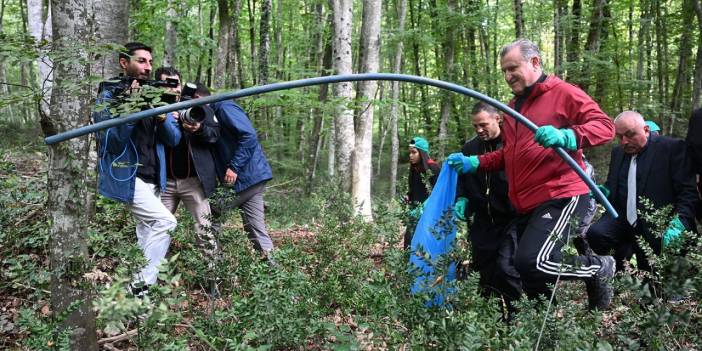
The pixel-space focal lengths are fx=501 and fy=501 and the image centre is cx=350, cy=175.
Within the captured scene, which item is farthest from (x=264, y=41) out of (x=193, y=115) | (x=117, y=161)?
(x=117, y=161)

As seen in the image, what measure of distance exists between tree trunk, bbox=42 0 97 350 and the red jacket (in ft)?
9.68

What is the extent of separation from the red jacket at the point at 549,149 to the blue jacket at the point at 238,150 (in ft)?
7.82

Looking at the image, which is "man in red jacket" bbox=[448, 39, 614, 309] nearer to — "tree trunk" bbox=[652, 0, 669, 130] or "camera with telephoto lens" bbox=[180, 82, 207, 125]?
"camera with telephoto lens" bbox=[180, 82, 207, 125]

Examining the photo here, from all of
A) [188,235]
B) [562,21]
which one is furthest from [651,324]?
[562,21]

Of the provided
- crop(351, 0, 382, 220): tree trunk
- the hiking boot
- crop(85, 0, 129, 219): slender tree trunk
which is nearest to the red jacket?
the hiking boot

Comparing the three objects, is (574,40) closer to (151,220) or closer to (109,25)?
(109,25)

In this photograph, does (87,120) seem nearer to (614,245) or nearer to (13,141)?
(614,245)

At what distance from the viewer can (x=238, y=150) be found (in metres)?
4.86

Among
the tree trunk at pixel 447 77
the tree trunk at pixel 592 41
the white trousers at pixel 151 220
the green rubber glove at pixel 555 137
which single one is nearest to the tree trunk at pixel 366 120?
the white trousers at pixel 151 220

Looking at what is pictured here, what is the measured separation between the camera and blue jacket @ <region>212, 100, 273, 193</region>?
15.8 ft

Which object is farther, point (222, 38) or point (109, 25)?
point (222, 38)

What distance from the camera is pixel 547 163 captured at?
11.9 ft

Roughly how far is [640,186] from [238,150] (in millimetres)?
3609

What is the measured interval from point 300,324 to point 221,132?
9.23 feet
